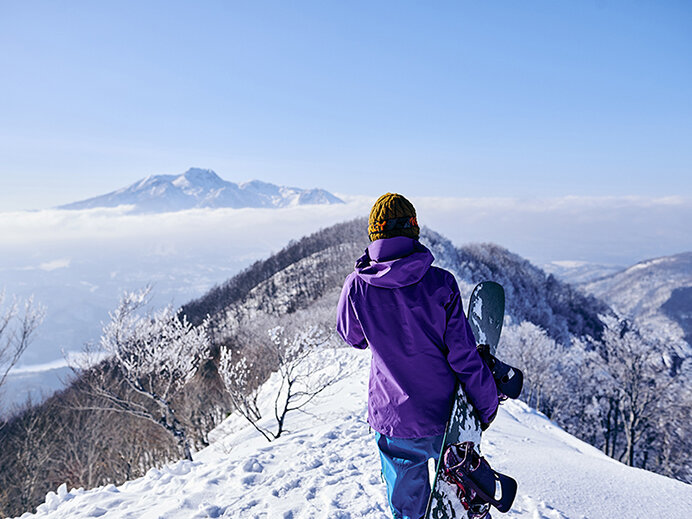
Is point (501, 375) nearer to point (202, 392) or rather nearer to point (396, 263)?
point (396, 263)

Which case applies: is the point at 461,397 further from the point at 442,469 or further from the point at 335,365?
the point at 335,365

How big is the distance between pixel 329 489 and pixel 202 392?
25200 millimetres

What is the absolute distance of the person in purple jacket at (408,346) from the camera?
251 cm

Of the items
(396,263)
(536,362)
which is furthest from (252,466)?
(536,362)

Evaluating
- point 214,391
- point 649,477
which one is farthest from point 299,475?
point 214,391

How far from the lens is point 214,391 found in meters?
28.8

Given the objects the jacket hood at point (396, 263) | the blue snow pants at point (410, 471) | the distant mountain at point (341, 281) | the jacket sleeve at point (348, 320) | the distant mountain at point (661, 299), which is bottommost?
the distant mountain at point (661, 299)

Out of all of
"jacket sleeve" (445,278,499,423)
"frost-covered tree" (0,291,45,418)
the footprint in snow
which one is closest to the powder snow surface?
the footprint in snow

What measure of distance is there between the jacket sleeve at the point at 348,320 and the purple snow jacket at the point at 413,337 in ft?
0.04

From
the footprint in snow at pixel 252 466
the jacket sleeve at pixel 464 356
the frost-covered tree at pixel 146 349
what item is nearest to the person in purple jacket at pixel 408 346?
the jacket sleeve at pixel 464 356

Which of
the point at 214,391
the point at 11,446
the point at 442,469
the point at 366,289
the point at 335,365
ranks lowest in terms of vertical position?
the point at 11,446

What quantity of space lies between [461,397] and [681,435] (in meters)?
38.0

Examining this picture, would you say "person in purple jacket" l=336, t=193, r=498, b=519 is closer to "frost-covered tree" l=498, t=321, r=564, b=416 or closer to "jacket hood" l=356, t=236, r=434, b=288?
"jacket hood" l=356, t=236, r=434, b=288

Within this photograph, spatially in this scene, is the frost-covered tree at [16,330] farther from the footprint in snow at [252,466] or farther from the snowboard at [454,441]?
the snowboard at [454,441]
